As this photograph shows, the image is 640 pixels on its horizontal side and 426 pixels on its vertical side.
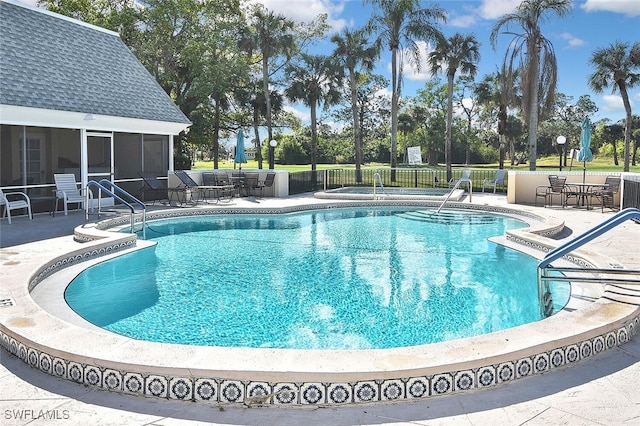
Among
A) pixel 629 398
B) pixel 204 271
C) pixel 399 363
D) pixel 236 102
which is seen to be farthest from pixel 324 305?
pixel 236 102

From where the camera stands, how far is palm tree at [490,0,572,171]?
886 inches

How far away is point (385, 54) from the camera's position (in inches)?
1144

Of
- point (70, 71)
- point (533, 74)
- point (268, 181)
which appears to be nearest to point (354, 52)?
point (533, 74)

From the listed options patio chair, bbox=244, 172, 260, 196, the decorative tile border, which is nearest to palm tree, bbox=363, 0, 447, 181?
patio chair, bbox=244, 172, 260, 196

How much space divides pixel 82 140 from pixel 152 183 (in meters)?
2.39

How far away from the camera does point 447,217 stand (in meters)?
14.5

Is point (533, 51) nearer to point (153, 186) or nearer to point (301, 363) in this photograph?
point (153, 186)

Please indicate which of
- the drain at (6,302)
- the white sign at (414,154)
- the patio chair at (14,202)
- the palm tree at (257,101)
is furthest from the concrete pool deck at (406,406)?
the palm tree at (257,101)

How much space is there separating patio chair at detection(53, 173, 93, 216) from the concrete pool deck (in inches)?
380

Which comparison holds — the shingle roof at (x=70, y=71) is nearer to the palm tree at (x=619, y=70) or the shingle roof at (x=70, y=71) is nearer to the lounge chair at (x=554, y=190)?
the lounge chair at (x=554, y=190)

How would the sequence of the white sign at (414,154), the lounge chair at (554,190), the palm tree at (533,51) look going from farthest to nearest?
1. the white sign at (414,154)
2. the palm tree at (533,51)
3. the lounge chair at (554,190)

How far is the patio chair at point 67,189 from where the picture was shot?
12727mm

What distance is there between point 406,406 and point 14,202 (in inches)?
420

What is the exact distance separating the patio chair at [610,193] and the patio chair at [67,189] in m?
13.5
